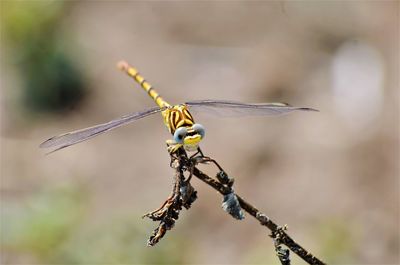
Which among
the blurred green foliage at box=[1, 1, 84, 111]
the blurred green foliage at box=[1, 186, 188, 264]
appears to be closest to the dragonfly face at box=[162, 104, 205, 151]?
the blurred green foliage at box=[1, 186, 188, 264]

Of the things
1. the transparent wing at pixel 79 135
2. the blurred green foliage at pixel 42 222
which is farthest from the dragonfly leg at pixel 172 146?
the blurred green foliage at pixel 42 222

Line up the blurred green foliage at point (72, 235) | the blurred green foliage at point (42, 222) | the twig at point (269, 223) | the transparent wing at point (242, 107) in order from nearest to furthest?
the twig at point (269, 223) < the transparent wing at point (242, 107) < the blurred green foliage at point (72, 235) < the blurred green foliage at point (42, 222)

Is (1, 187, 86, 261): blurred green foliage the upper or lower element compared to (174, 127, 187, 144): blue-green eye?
upper

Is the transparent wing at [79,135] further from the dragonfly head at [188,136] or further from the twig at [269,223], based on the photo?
the twig at [269,223]

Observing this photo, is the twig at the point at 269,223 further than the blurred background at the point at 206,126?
No

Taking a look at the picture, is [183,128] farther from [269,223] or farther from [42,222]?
[42,222]

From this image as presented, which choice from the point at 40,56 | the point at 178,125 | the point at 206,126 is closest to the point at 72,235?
the point at 206,126

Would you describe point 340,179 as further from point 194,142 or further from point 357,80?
point 194,142

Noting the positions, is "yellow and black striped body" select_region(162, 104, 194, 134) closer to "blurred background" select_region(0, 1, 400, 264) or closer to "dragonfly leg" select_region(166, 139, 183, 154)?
"dragonfly leg" select_region(166, 139, 183, 154)
